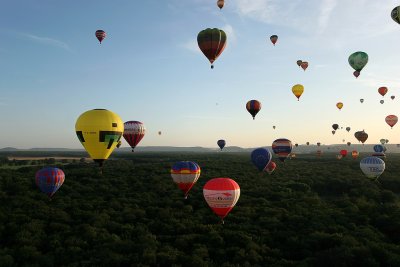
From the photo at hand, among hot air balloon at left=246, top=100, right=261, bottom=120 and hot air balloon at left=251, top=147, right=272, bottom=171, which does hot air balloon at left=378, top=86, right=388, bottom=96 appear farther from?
hot air balloon at left=251, top=147, right=272, bottom=171

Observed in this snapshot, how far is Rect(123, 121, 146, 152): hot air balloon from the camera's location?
108 ft

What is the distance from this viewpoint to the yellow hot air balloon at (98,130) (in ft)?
76.6

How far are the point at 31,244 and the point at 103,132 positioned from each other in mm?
7672

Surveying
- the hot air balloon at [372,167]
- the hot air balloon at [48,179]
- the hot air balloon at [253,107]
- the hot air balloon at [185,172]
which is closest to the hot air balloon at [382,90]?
the hot air balloon at [253,107]

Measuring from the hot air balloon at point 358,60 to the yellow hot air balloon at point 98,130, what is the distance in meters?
33.0

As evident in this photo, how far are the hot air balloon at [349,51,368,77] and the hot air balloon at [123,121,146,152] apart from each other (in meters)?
27.9

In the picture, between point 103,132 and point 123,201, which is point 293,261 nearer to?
point 103,132

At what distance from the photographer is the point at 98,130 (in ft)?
76.5

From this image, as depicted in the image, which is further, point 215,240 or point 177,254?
point 215,240

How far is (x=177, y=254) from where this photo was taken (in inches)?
768

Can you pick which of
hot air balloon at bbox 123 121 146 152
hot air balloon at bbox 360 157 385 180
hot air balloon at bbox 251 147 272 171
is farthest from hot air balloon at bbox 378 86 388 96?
hot air balloon at bbox 123 121 146 152

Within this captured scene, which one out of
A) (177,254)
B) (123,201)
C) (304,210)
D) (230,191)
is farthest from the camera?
(123,201)

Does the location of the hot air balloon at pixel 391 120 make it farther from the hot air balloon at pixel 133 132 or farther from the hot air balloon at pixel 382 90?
the hot air balloon at pixel 133 132

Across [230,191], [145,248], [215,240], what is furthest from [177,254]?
[230,191]
